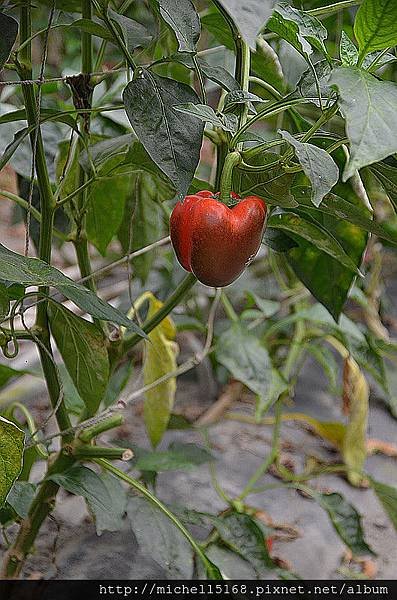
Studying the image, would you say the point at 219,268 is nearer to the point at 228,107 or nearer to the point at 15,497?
the point at 228,107

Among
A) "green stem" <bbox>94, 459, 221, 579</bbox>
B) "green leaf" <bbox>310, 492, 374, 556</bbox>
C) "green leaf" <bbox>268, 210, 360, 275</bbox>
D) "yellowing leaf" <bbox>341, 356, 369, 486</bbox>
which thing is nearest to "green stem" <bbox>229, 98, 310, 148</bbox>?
"green leaf" <bbox>268, 210, 360, 275</bbox>

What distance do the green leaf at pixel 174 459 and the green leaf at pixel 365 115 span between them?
1.78 ft

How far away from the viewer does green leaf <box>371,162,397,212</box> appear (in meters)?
0.51

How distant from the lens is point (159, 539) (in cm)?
74

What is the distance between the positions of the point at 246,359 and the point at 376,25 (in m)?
0.65

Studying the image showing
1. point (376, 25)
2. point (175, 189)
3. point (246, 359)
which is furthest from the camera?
point (246, 359)

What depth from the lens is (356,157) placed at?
1.17 feet

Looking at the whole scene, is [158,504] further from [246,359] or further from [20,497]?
[246,359]

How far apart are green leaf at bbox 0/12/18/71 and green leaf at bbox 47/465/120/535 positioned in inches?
14.4

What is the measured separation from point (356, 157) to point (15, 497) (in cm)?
44

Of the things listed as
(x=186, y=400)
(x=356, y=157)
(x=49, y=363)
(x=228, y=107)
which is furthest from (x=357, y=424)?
(x=356, y=157)

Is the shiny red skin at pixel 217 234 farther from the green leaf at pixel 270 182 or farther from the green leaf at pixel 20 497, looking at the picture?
the green leaf at pixel 20 497

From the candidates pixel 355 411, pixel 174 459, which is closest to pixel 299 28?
pixel 174 459

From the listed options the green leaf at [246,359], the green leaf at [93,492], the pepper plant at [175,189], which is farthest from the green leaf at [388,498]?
the green leaf at [93,492]
